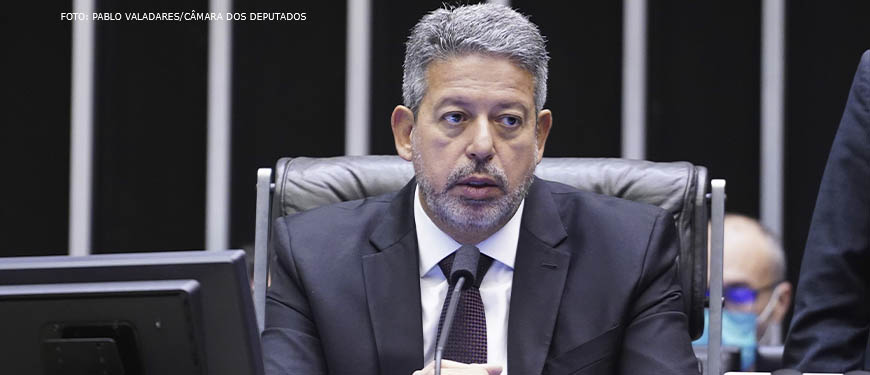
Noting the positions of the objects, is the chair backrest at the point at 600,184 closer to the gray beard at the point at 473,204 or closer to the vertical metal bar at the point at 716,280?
the vertical metal bar at the point at 716,280

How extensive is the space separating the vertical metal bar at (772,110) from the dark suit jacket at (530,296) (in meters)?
2.71

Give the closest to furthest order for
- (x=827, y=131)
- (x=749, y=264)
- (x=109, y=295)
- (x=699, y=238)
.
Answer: (x=109, y=295), (x=699, y=238), (x=749, y=264), (x=827, y=131)

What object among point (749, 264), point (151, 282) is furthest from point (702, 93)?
point (151, 282)

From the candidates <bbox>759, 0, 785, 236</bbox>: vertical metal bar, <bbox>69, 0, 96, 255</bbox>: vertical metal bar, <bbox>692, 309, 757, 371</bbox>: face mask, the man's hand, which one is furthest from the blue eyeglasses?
<bbox>69, 0, 96, 255</bbox>: vertical metal bar

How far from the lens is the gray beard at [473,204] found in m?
2.16

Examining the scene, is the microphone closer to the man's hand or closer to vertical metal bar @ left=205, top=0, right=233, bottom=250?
the man's hand

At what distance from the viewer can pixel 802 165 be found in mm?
4875

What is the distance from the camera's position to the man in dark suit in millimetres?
2148

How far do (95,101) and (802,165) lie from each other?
2860 millimetres

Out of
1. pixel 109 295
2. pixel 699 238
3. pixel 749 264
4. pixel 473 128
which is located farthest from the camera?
pixel 749 264

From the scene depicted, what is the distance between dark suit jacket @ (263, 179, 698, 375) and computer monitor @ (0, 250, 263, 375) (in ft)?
2.74

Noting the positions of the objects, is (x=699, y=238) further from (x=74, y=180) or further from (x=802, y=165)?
(x=74, y=180)

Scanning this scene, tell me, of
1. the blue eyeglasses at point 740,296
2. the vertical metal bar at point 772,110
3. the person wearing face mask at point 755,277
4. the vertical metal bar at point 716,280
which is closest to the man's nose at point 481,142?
the vertical metal bar at point 716,280

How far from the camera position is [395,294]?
2.20 metres
